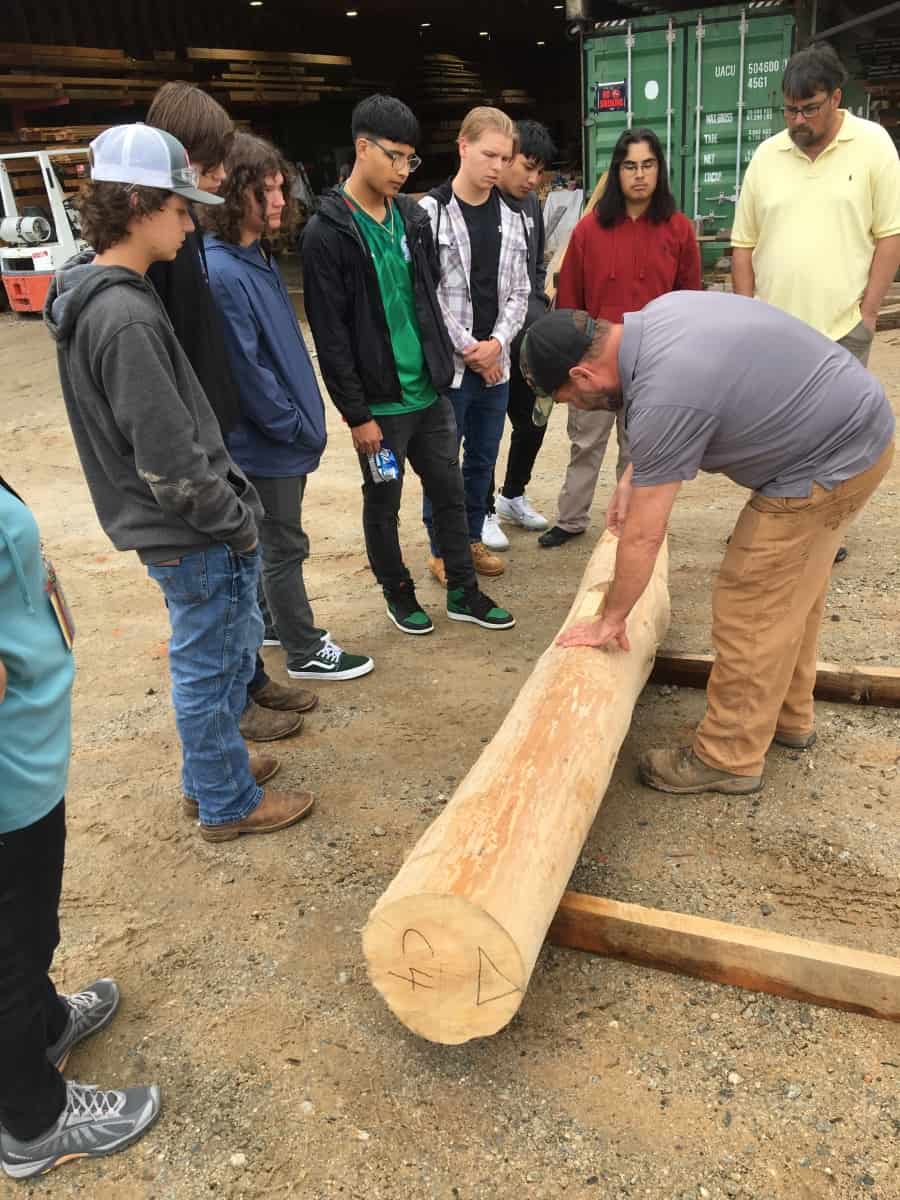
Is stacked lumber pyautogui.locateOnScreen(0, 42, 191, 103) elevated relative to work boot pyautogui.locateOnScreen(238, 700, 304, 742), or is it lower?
elevated

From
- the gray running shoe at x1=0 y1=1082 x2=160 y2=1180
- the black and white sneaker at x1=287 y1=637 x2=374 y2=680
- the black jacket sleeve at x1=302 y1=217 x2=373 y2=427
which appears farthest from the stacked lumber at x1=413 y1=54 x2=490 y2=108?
the gray running shoe at x1=0 y1=1082 x2=160 y2=1180

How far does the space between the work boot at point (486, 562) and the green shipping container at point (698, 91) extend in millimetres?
6322

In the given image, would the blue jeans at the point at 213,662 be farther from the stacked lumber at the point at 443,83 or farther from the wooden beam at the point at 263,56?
the stacked lumber at the point at 443,83

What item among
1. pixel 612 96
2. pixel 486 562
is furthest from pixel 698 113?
pixel 486 562

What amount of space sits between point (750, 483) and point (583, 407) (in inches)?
22.5

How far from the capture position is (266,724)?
367cm

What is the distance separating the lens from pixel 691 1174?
1.99 metres

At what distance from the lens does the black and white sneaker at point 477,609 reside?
440 centimetres

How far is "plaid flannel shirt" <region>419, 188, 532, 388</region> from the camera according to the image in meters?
4.16

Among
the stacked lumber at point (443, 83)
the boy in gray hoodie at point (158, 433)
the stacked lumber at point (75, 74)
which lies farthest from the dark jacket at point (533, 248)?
the stacked lumber at point (443, 83)

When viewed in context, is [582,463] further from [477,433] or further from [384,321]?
[384,321]

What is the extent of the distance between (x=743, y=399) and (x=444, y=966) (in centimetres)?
165

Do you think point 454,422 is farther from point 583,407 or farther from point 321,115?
point 321,115

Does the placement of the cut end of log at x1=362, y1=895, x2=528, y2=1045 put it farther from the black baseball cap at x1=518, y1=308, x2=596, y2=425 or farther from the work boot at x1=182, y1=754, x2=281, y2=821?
the black baseball cap at x1=518, y1=308, x2=596, y2=425
